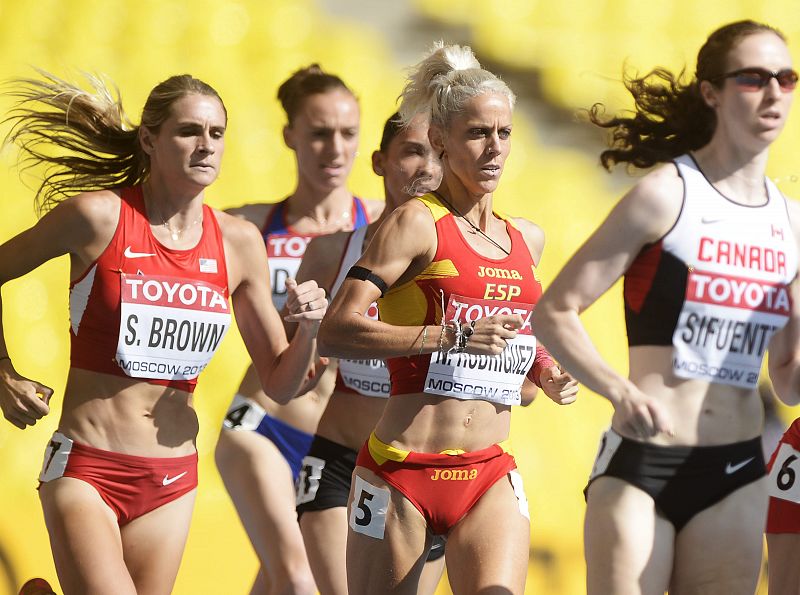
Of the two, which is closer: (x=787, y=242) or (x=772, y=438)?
(x=787, y=242)

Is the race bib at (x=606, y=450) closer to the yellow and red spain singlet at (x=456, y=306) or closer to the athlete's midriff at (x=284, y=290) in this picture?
the yellow and red spain singlet at (x=456, y=306)

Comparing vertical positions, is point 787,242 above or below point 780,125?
below

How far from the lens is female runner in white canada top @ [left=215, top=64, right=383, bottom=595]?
4805mm

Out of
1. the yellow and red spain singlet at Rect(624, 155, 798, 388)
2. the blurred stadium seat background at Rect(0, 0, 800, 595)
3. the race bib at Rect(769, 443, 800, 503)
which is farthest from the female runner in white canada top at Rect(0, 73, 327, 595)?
the blurred stadium seat background at Rect(0, 0, 800, 595)

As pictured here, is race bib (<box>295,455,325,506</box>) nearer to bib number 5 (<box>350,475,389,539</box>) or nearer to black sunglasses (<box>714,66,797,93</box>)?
bib number 5 (<box>350,475,389,539</box>)

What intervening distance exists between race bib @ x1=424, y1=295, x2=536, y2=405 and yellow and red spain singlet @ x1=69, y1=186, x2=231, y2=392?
2.51ft

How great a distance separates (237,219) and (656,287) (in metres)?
1.47

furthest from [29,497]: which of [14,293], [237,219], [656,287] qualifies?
[656,287]

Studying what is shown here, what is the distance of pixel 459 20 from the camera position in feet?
26.5

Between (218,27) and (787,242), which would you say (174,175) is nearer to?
(787,242)

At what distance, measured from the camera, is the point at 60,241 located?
12.9 feet

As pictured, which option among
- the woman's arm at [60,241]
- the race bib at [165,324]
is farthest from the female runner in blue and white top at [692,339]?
the woman's arm at [60,241]

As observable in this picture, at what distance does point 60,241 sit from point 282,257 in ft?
4.69

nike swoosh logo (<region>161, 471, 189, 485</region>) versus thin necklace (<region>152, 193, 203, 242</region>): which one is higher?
thin necklace (<region>152, 193, 203, 242</region>)
